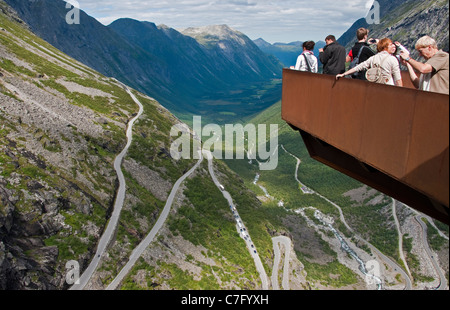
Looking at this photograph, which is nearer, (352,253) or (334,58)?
(334,58)

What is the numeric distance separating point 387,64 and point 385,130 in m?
2.75

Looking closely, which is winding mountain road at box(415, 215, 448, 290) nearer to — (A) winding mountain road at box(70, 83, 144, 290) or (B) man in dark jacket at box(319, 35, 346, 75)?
(A) winding mountain road at box(70, 83, 144, 290)

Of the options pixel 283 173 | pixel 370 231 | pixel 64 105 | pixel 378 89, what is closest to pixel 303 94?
pixel 378 89

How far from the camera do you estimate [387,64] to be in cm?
963

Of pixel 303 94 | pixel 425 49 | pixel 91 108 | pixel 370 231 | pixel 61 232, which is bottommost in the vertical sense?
pixel 370 231

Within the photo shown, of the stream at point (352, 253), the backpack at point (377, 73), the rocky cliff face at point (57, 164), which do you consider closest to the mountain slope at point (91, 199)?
the rocky cliff face at point (57, 164)

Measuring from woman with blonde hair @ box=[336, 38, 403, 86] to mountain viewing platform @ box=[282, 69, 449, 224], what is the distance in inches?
43.9

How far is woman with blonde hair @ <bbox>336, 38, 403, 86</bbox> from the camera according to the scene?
9.54 metres

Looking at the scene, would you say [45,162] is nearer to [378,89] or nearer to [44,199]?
[44,199]

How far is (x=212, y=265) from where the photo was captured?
203 ft

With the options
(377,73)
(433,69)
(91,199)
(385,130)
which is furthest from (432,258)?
(385,130)

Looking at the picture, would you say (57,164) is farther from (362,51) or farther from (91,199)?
(362,51)

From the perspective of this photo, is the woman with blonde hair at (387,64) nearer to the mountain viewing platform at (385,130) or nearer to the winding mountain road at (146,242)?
the mountain viewing platform at (385,130)

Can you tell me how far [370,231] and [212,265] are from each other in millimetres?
66186
